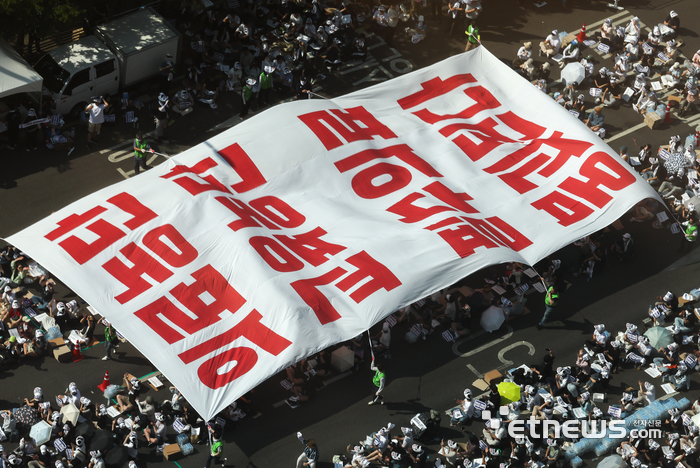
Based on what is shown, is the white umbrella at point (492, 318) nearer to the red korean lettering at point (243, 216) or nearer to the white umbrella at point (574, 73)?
the red korean lettering at point (243, 216)

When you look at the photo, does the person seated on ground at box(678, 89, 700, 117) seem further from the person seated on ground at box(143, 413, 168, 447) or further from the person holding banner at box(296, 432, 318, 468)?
the person seated on ground at box(143, 413, 168, 447)

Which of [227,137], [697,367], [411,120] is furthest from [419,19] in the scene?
[697,367]

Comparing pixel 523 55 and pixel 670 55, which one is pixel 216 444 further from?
pixel 670 55

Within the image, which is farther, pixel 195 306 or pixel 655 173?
pixel 655 173

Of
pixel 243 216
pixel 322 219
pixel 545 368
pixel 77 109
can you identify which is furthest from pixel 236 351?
pixel 77 109

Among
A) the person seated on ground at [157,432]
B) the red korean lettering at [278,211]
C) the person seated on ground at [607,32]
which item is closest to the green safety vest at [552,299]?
the red korean lettering at [278,211]

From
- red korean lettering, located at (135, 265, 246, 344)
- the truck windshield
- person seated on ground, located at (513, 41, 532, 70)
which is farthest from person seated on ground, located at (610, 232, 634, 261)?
the truck windshield

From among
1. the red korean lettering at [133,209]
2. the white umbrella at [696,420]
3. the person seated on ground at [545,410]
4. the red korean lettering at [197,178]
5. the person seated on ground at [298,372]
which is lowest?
the person seated on ground at [298,372]
